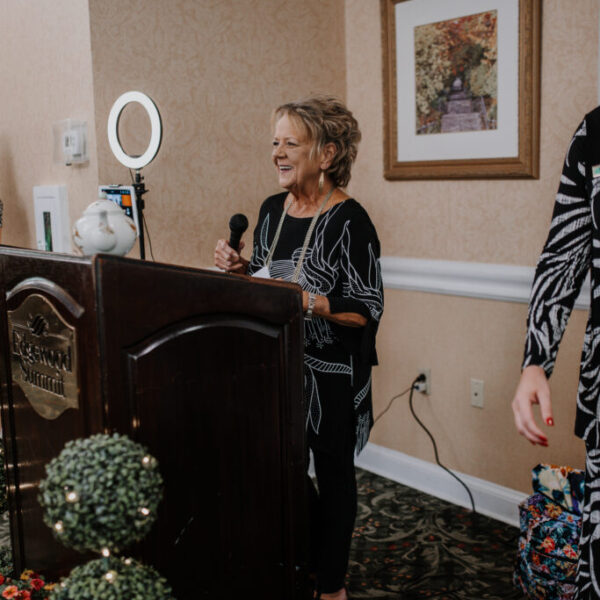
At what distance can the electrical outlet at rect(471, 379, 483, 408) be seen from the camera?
2.87 metres

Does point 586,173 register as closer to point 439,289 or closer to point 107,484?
point 107,484

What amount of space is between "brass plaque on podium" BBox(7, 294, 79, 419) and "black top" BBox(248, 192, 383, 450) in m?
0.87

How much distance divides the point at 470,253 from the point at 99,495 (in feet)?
7.02

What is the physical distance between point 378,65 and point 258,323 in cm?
204

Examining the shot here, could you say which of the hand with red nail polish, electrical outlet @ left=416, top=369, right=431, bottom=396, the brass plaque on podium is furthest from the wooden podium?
electrical outlet @ left=416, top=369, right=431, bottom=396

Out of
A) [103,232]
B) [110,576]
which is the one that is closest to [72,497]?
[110,576]

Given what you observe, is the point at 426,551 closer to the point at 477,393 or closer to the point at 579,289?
the point at 477,393

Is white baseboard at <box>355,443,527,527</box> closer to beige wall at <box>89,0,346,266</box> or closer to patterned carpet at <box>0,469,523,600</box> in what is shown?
patterned carpet at <box>0,469,523,600</box>

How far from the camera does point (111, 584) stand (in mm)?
1019

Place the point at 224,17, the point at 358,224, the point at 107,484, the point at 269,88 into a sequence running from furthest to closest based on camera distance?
1. the point at 269,88
2. the point at 224,17
3. the point at 358,224
4. the point at 107,484

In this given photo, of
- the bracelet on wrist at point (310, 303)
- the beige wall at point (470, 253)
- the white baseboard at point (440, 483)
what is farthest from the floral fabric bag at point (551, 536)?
the bracelet on wrist at point (310, 303)

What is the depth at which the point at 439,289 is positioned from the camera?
2.94 meters

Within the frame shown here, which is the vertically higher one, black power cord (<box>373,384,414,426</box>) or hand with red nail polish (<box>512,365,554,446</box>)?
hand with red nail polish (<box>512,365,554,446</box>)

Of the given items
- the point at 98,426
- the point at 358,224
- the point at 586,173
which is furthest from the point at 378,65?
the point at 98,426
